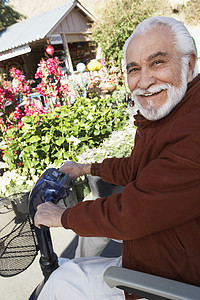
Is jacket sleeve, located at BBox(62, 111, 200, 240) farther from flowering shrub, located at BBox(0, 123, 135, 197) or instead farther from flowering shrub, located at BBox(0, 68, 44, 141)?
flowering shrub, located at BBox(0, 68, 44, 141)

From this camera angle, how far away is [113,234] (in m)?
0.99

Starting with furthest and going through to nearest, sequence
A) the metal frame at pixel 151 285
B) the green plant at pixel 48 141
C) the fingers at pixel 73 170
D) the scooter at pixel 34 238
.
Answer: the green plant at pixel 48 141
the fingers at pixel 73 170
the scooter at pixel 34 238
the metal frame at pixel 151 285

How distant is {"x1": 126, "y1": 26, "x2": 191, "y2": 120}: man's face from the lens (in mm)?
1028

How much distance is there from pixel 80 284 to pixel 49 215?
35 cm

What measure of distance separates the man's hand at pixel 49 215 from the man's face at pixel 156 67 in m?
0.63

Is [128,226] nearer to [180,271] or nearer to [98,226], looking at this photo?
[98,226]

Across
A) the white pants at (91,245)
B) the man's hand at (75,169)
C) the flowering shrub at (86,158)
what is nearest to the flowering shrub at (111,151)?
the flowering shrub at (86,158)

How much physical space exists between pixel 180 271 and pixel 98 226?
1.19 ft

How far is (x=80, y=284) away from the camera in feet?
3.65

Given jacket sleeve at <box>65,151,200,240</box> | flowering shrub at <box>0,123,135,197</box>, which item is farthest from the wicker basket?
flowering shrub at <box>0,123,135,197</box>

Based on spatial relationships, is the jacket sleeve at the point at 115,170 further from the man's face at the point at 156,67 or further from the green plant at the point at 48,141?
the green plant at the point at 48,141

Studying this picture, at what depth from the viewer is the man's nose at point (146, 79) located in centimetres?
109

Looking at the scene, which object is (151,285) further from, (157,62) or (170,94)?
(157,62)

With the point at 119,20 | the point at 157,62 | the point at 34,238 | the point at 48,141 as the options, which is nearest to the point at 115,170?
the point at 34,238
